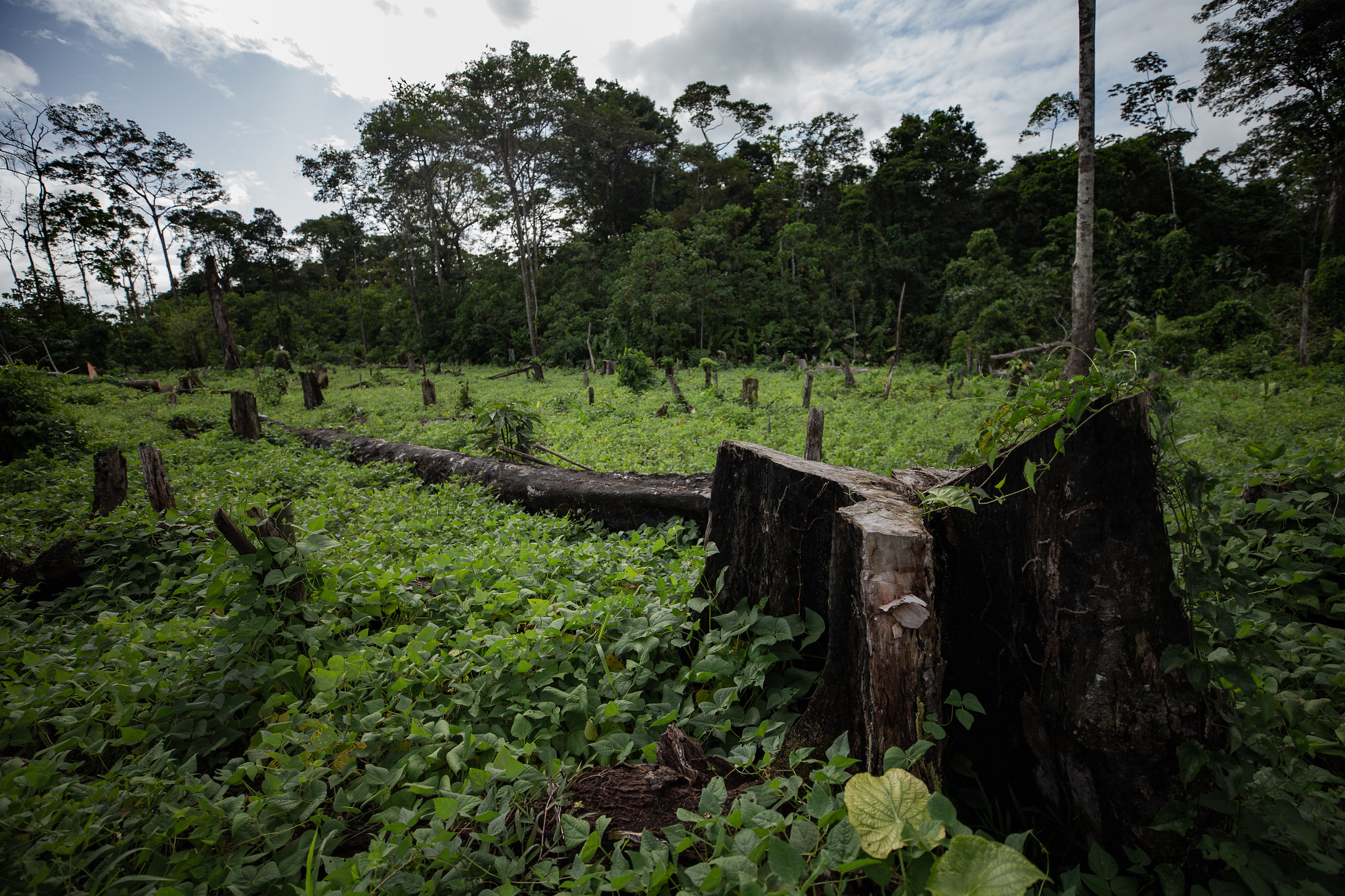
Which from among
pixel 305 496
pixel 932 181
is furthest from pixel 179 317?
pixel 932 181

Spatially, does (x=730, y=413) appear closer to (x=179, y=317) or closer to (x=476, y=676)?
(x=476, y=676)

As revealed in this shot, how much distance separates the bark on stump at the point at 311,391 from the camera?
13344 mm

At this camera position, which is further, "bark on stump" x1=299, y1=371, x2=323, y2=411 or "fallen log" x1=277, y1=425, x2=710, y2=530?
"bark on stump" x1=299, y1=371, x2=323, y2=411

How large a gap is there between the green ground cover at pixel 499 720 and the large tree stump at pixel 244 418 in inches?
193

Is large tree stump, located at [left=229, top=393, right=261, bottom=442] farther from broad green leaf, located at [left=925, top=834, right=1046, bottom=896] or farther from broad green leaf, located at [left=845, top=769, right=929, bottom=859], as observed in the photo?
broad green leaf, located at [left=925, top=834, right=1046, bottom=896]

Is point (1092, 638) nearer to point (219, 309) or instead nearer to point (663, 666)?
point (663, 666)

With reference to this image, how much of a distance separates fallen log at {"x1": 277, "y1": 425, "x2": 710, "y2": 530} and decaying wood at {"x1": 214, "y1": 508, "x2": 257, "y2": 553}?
2689 mm

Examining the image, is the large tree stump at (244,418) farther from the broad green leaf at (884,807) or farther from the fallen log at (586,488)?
the broad green leaf at (884,807)

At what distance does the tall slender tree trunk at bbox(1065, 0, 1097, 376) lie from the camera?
10070 mm

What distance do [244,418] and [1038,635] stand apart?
10.5 meters

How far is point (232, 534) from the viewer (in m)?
2.35

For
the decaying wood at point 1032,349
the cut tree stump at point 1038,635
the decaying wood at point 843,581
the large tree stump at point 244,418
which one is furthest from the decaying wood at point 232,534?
the large tree stump at point 244,418

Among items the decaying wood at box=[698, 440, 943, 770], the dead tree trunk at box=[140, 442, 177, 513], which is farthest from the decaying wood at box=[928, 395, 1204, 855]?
the dead tree trunk at box=[140, 442, 177, 513]

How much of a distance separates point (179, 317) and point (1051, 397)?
3663 centimetres
